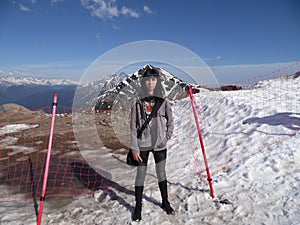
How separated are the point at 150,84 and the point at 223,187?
2.83m

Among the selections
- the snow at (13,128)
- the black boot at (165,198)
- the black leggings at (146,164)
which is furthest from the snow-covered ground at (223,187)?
the snow at (13,128)

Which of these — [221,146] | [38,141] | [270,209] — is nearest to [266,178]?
[270,209]

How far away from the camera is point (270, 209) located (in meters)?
3.29

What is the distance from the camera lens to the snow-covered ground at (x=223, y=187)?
11.1ft

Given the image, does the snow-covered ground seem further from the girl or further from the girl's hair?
the girl's hair

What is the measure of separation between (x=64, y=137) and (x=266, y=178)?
8.99 metres

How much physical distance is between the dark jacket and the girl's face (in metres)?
0.25

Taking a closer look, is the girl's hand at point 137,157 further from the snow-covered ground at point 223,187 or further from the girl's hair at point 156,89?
the snow-covered ground at point 223,187

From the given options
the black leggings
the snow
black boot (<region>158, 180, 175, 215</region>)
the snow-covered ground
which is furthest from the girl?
the snow

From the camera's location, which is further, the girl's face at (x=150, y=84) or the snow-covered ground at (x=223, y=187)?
the snow-covered ground at (x=223, y=187)

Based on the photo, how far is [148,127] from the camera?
3.11 meters

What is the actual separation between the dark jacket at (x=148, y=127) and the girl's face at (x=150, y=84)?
0.25 m

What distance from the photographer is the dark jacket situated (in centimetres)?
309

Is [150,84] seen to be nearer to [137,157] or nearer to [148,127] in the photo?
[148,127]
